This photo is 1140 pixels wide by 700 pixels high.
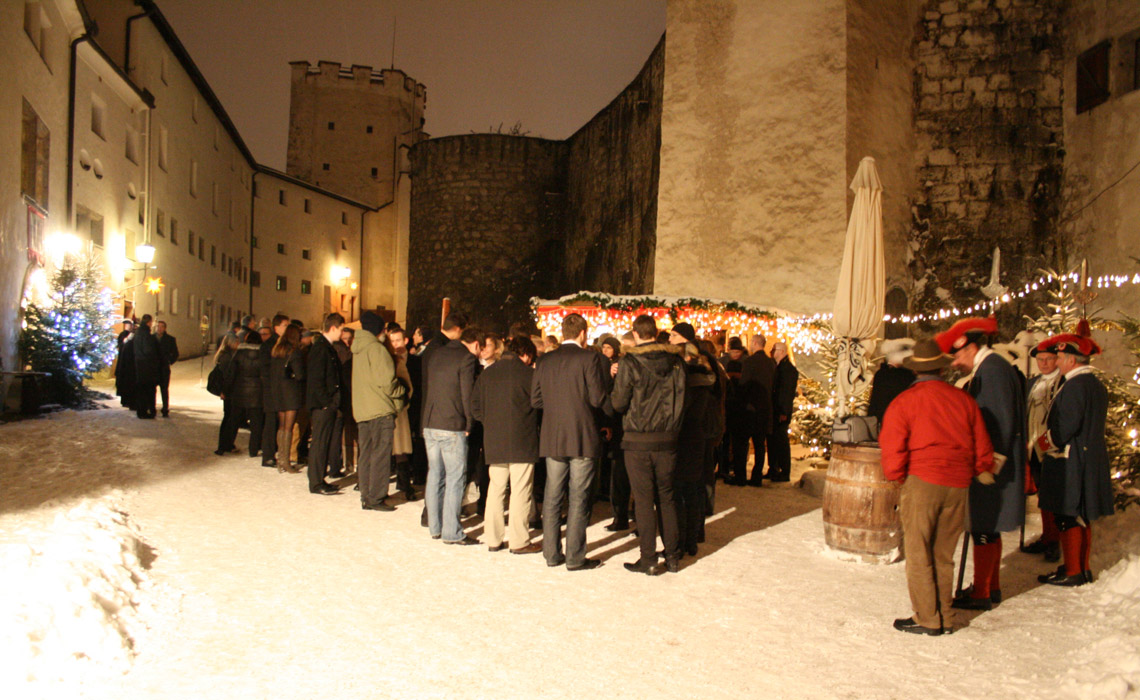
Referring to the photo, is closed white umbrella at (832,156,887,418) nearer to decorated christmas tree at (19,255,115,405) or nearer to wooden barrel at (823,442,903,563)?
wooden barrel at (823,442,903,563)

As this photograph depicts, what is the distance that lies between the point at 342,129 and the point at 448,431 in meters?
43.4

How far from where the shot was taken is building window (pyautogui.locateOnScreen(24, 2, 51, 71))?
14.4 meters

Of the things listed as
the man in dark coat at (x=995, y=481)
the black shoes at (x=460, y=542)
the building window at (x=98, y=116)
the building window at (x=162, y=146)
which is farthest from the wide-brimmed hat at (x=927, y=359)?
the building window at (x=162, y=146)

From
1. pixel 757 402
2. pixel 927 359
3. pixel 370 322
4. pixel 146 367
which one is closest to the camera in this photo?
pixel 927 359

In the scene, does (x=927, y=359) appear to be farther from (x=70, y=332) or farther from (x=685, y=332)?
(x=70, y=332)

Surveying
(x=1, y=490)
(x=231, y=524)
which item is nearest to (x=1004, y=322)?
(x=231, y=524)

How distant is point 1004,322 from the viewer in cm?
1730

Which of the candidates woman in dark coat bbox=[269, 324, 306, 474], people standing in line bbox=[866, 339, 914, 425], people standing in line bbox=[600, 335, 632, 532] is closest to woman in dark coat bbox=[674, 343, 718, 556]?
people standing in line bbox=[600, 335, 632, 532]

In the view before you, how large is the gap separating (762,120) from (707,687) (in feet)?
51.9

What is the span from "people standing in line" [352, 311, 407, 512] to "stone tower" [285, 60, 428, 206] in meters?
40.8

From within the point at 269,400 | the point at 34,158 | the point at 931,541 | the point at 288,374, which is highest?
the point at 34,158

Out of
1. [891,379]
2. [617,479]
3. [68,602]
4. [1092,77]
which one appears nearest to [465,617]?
[68,602]

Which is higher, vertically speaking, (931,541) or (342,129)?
(342,129)

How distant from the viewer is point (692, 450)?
20.9ft
